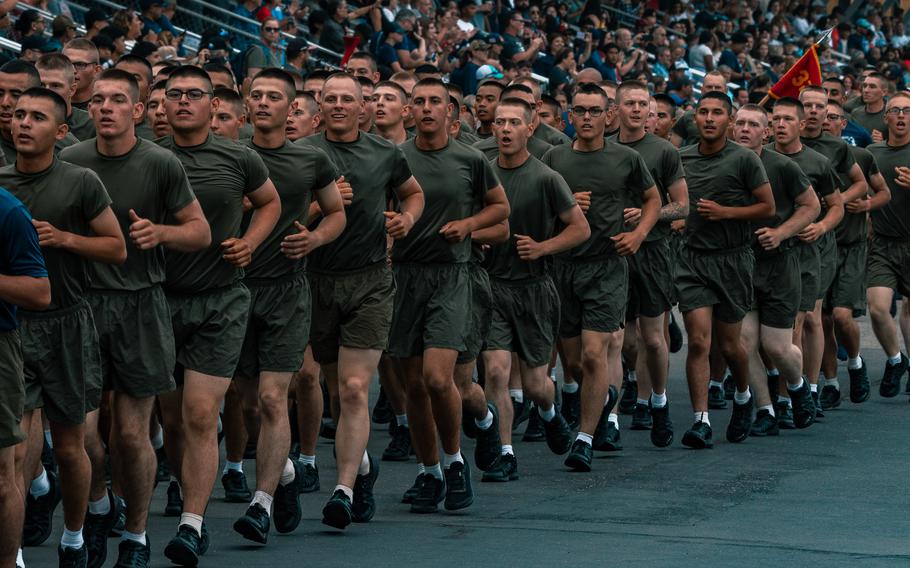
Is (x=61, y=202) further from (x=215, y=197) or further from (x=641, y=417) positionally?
(x=641, y=417)

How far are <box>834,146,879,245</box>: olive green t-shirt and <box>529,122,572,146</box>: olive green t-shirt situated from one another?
251 centimetres

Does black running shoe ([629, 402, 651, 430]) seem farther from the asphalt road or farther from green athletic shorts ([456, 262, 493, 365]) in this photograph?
green athletic shorts ([456, 262, 493, 365])

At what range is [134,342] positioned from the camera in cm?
809

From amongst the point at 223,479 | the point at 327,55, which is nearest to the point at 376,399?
the point at 223,479

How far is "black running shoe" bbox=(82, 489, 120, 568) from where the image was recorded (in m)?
8.08

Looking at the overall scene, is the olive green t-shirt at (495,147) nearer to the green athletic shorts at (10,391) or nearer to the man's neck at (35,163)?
the man's neck at (35,163)

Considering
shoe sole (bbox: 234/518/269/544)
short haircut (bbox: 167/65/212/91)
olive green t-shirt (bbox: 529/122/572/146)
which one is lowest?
shoe sole (bbox: 234/518/269/544)

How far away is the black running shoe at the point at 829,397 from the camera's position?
1450cm

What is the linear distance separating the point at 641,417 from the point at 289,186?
15.6 ft

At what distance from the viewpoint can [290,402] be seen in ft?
37.1

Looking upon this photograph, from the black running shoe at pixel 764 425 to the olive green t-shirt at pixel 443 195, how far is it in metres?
3.40

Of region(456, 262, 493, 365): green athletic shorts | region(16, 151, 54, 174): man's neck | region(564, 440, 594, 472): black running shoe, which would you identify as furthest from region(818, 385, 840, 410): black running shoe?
region(16, 151, 54, 174): man's neck

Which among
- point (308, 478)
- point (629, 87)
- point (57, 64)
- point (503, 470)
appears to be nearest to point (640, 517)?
point (503, 470)

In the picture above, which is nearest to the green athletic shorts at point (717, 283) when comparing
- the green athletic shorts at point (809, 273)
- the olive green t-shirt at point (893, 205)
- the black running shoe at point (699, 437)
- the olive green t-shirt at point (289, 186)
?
the black running shoe at point (699, 437)
